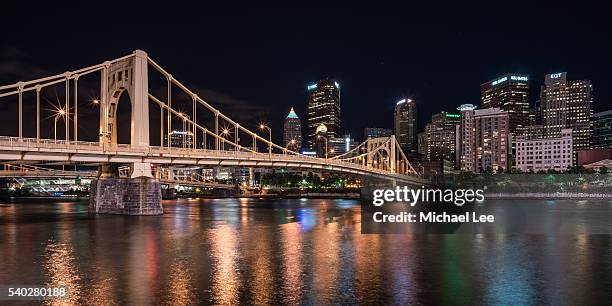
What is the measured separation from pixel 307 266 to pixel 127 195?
1486 inches

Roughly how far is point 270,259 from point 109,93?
37.5 metres

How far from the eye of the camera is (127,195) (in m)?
59.5

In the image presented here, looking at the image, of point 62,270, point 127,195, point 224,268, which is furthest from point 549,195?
point 62,270

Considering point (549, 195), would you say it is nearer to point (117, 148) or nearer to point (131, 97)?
point (131, 97)

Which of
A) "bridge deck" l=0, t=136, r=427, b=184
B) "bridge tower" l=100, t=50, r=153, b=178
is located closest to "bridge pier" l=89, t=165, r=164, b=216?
"bridge tower" l=100, t=50, r=153, b=178

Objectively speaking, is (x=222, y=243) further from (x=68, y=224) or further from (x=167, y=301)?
(x=68, y=224)

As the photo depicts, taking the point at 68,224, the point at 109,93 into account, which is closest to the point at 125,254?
the point at 68,224

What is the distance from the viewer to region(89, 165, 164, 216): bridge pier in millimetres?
58094

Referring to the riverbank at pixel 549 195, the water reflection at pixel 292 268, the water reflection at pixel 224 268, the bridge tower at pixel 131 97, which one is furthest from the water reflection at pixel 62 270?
the riverbank at pixel 549 195

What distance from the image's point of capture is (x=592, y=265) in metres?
27.4

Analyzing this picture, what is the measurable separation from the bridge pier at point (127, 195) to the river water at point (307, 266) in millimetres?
14207

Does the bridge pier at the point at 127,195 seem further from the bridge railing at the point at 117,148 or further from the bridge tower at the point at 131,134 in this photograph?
the bridge railing at the point at 117,148

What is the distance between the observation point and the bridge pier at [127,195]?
58094mm

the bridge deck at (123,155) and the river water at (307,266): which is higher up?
the bridge deck at (123,155)
